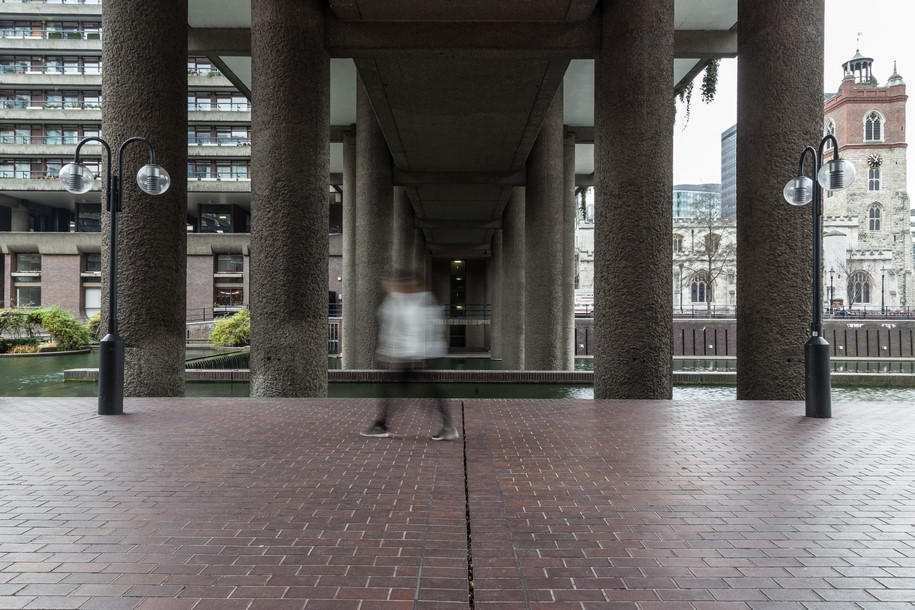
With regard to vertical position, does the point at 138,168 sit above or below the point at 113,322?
above

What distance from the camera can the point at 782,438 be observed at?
725cm

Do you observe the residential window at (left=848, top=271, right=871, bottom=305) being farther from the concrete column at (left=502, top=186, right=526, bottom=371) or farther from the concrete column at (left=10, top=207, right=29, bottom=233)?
the concrete column at (left=10, top=207, right=29, bottom=233)

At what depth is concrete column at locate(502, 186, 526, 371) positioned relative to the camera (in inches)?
1049

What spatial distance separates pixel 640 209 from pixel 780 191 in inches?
90.7

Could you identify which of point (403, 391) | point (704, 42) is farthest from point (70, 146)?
point (403, 391)

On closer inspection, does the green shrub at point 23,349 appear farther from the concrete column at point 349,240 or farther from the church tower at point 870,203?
the church tower at point 870,203

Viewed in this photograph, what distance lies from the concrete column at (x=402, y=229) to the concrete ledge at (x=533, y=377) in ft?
42.3

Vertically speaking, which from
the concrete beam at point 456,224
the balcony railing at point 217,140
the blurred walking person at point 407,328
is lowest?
the blurred walking person at point 407,328

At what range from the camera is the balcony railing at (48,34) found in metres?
48.4

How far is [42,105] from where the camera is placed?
49312mm

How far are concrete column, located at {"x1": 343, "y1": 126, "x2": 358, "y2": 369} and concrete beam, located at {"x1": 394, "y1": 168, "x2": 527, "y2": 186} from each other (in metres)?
2.06

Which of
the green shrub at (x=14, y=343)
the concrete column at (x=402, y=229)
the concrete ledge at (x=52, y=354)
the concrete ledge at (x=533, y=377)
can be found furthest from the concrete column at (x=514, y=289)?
the green shrub at (x=14, y=343)

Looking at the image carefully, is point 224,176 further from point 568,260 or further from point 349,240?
point 568,260

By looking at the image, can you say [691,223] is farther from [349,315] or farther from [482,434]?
[482,434]
